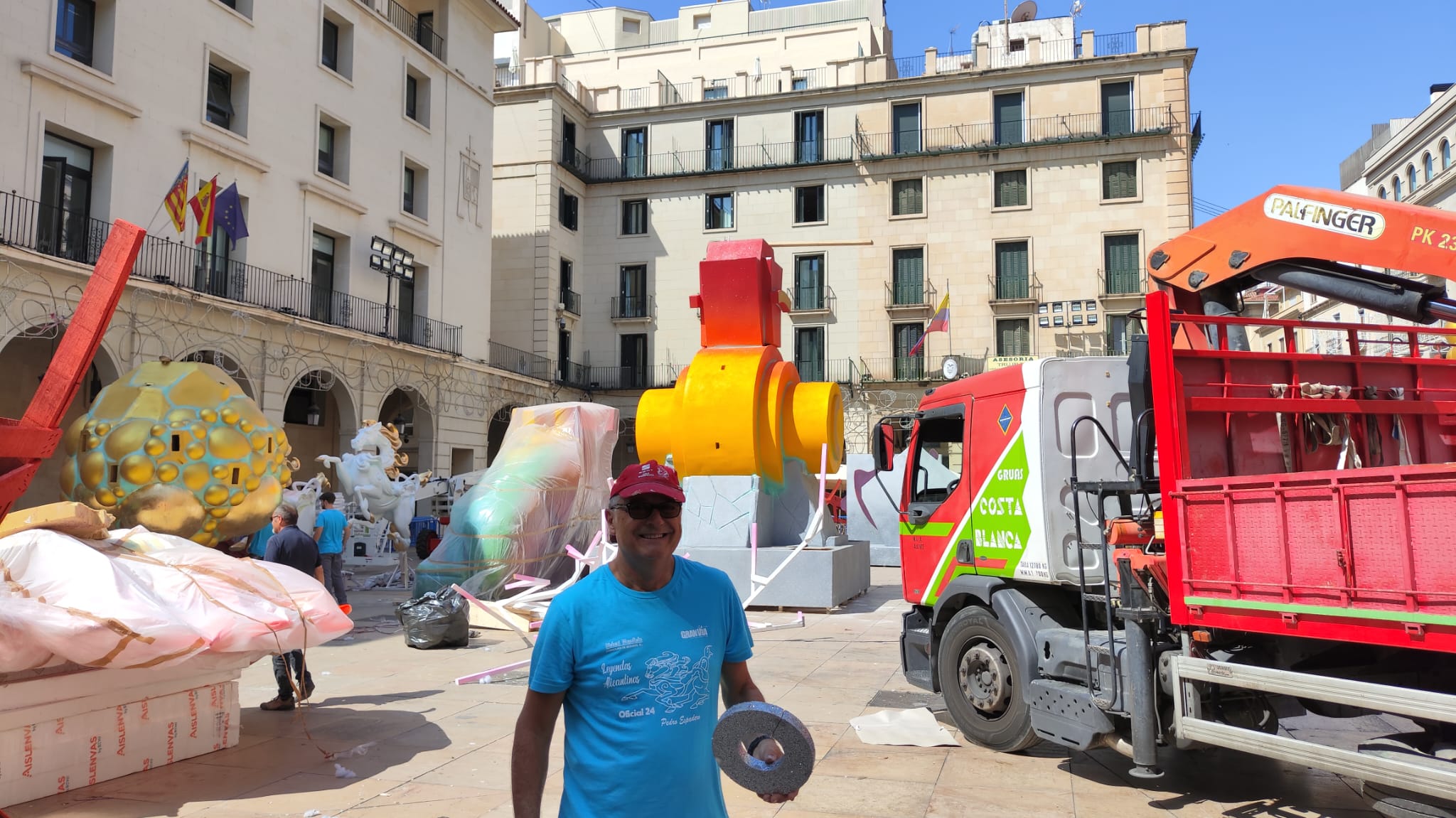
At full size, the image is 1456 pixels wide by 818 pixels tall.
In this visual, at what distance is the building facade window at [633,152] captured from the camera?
3847cm

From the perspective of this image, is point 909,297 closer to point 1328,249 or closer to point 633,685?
point 1328,249

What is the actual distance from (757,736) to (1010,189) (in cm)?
3452

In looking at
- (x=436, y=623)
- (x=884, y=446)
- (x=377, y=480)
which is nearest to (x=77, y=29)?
(x=377, y=480)

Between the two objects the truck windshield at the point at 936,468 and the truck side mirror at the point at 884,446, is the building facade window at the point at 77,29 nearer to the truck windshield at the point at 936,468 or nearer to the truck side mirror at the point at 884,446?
the truck side mirror at the point at 884,446

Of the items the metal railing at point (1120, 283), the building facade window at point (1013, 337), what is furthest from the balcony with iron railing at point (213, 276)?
the metal railing at point (1120, 283)

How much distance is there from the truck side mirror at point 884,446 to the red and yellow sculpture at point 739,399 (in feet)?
17.0

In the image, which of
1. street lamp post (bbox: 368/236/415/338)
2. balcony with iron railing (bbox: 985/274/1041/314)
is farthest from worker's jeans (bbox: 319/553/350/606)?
balcony with iron railing (bbox: 985/274/1041/314)

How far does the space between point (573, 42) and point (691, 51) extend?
6823 millimetres

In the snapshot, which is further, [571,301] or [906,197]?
[571,301]

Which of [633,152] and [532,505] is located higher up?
[633,152]

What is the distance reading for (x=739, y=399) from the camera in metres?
13.2

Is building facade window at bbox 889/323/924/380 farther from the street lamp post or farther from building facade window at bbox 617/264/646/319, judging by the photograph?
the street lamp post

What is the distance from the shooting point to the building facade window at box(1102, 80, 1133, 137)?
3334 centimetres

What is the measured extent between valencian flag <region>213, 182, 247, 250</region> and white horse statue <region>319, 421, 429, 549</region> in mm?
4587
